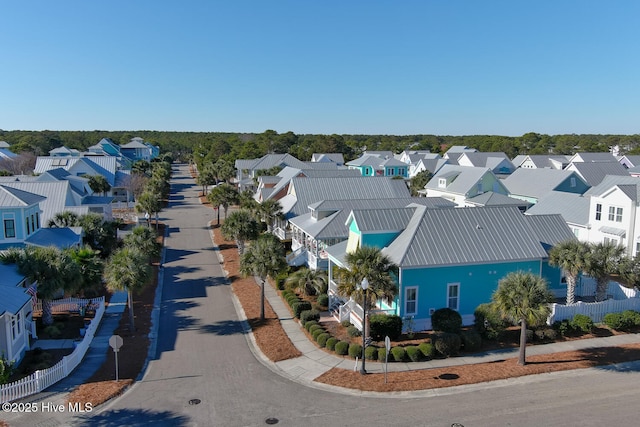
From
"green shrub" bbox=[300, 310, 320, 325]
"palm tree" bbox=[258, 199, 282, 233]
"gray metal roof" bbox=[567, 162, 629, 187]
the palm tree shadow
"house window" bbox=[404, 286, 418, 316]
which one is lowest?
the palm tree shadow

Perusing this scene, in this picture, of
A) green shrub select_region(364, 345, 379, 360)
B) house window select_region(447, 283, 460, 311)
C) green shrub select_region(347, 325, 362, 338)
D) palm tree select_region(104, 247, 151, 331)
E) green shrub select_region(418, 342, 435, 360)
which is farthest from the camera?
house window select_region(447, 283, 460, 311)

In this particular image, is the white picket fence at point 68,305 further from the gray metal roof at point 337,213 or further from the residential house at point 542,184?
the residential house at point 542,184

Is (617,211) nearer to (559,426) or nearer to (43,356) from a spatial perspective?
(559,426)

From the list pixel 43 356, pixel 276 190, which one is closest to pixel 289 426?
pixel 43 356

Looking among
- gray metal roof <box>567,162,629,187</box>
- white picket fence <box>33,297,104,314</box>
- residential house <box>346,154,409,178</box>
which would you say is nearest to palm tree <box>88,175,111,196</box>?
white picket fence <box>33,297,104,314</box>

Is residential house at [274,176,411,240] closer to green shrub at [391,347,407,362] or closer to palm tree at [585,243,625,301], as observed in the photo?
palm tree at [585,243,625,301]
